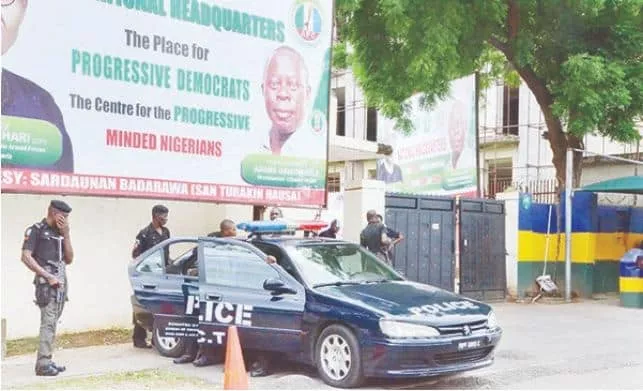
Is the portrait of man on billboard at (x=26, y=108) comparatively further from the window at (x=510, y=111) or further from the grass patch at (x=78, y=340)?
the window at (x=510, y=111)

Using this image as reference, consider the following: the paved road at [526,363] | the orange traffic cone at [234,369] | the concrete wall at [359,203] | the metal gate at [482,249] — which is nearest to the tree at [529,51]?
the metal gate at [482,249]

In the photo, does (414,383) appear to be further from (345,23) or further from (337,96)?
(337,96)

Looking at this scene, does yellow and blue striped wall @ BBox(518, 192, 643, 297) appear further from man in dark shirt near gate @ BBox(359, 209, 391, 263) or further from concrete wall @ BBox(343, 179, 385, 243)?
man in dark shirt near gate @ BBox(359, 209, 391, 263)

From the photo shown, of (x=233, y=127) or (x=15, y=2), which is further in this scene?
(x=233, y=127)

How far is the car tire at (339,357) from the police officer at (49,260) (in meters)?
2.68

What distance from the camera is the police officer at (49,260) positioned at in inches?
323

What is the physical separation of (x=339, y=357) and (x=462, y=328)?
1.19 m

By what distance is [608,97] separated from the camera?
15.0m

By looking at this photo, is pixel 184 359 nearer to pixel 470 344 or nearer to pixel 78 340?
pixel 78 340

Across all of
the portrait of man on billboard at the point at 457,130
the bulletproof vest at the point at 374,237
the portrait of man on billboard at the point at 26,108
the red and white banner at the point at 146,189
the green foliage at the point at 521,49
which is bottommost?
the bulletproof vest at the point at 374,237

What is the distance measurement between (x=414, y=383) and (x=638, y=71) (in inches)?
389

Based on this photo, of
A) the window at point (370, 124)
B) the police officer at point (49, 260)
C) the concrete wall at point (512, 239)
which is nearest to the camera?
the police officer at point (49, 260)

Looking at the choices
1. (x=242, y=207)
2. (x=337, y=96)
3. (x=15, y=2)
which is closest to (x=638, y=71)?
(x=242, y=207)

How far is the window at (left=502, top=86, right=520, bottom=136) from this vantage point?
90.9ft
